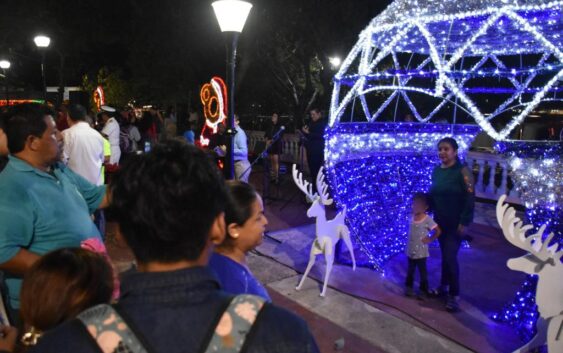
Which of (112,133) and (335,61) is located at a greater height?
(335,61)

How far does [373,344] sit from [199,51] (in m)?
16.4

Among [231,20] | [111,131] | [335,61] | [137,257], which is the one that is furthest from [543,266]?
[335,61]

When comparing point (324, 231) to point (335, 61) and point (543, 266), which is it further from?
point (335, 61)

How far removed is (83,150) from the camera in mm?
5219

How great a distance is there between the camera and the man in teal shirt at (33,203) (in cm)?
209

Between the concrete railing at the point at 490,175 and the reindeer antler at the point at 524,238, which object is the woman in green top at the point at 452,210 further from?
the concrete railing at the point at 490,175

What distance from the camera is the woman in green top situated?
448 cm

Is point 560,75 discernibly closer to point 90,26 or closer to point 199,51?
point 199,51

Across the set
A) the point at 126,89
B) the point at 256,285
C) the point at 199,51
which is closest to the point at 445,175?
the point at 256,285

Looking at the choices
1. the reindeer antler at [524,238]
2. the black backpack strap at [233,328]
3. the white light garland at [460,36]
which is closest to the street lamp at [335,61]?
the white light garland at [460,36]

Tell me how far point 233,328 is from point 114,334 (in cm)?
26

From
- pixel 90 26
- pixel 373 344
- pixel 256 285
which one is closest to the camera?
pixel 256 285

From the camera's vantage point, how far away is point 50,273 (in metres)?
1.47

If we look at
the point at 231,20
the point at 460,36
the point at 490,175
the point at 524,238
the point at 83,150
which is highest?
the point at 460,36
